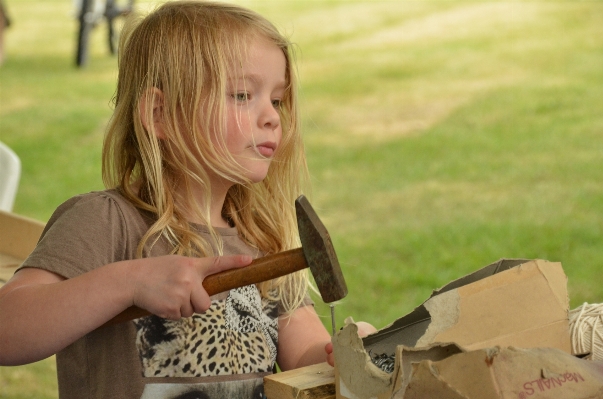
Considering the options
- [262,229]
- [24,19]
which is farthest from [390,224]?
[24,19]

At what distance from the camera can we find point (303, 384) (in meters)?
1.46

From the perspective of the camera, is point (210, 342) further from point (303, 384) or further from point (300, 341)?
point (303, 384)

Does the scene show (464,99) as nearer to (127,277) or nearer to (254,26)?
(254,26)

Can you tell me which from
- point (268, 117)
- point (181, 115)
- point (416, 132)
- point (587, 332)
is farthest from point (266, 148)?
point (416, 132)

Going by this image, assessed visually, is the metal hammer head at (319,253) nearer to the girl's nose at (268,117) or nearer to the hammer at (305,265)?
the hammer at (305,265)

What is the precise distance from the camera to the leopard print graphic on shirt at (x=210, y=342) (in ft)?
5.75

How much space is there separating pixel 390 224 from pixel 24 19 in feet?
30.4

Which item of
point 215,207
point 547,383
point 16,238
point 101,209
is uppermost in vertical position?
point 547,383

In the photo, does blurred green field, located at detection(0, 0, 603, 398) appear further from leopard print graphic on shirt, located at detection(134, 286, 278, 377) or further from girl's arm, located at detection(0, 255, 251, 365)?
girl's arm, located at detection(0, 255, 251, 365)

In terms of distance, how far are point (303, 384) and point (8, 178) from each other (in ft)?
6.43

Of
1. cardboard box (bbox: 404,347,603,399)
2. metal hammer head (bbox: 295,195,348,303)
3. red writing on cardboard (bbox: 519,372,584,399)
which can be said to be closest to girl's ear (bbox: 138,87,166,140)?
metal hammer head (bbox: 295,195,348,303)

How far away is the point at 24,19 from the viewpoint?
1318 centimetres

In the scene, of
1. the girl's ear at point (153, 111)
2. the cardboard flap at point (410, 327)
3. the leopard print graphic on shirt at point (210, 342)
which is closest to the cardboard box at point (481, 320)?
the cardboard flap at point (410, 327)

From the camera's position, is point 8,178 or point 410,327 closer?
point 410,327
